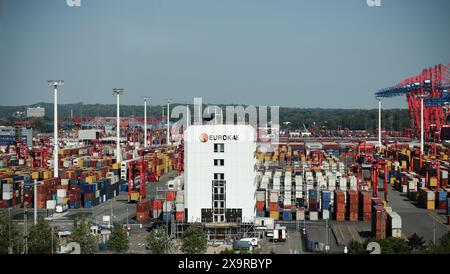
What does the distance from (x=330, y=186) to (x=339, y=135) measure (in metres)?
22.3

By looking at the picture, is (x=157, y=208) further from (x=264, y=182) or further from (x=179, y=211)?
(x=264, y=182)

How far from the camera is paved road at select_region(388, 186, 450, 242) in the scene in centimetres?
851

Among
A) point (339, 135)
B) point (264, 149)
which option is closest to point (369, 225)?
point (264, 149)

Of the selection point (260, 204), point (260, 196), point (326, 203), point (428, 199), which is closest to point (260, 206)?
point (260, 204)

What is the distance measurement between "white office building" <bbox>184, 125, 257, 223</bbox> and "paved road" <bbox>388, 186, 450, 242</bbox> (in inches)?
88.5

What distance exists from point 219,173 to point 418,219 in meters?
3.50

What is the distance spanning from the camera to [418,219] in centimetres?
976

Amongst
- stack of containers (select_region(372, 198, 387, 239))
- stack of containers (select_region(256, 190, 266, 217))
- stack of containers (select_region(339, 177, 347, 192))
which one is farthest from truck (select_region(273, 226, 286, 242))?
stack of containers (select_region(339, 177, 347, 192))

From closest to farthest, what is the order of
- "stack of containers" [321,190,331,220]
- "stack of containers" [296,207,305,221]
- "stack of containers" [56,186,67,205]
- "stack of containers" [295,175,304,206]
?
"stack of containers" [296,207,305,221] < "stack of containers" [321,190,331,220] < "stack of containers" [295,175,304,206] < "stack of containers" [56,186,67,205]

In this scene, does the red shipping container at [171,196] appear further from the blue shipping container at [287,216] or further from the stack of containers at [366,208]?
the stack of containers at [366,208]

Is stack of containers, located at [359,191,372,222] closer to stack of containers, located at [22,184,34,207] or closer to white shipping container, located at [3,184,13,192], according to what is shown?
stack of containers, located at [22,184,34,207]

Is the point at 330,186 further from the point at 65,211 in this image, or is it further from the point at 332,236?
the point at 65,211

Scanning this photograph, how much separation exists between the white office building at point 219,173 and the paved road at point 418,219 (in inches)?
88.5

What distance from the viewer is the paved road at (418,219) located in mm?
8514
